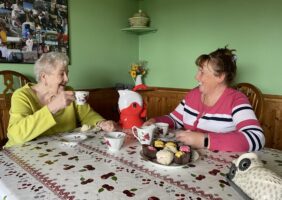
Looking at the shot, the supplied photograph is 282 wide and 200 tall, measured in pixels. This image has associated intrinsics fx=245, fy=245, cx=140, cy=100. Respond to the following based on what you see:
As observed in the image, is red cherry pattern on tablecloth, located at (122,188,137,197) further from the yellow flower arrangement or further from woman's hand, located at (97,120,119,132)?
the yellow flower arrangement

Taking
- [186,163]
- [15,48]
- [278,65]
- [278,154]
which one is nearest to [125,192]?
[186,163]

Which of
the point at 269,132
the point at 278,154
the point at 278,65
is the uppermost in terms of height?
the point at 278,65

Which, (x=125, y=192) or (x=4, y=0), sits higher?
(x=4, y=0)

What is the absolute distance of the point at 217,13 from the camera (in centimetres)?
233

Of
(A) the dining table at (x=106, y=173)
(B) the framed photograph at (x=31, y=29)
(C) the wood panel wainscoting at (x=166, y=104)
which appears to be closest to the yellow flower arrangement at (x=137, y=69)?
(C) the wood panel wainscoting at (x=166, y=104)

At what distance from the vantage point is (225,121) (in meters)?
1.29

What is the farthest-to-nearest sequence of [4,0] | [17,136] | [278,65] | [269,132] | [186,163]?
[269,132] → [278,65] → [4,0] → [17,136] → [186,163]

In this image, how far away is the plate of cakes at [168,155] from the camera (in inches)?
34.0

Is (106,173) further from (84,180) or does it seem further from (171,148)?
(171,148)

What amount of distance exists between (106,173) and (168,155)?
223 mm

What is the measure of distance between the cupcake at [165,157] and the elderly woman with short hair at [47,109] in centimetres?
54

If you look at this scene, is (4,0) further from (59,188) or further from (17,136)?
(59,188)

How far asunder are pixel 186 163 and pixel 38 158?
1.85 ft

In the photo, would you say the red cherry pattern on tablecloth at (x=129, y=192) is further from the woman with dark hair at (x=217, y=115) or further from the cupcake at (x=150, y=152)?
the woman with dark hair at (x=217, y=115)
